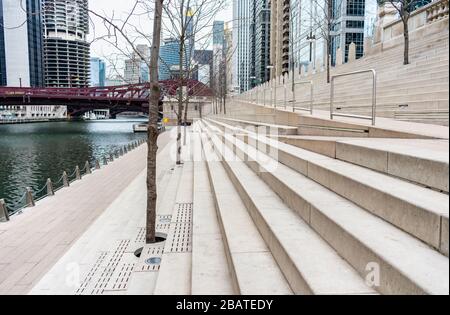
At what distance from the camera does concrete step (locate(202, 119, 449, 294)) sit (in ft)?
7.39

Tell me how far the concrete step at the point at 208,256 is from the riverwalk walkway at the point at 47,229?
9.09ft

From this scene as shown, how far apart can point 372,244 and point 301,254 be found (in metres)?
0.69

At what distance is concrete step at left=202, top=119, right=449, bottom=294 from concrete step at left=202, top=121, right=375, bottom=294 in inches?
3.5

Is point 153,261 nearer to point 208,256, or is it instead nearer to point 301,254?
point 208,256

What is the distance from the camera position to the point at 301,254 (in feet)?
10.5

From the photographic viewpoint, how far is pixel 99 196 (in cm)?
1204

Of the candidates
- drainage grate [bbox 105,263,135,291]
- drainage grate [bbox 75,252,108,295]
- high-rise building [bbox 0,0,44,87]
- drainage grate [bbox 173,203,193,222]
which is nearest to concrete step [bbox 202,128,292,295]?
drainage grate [bbox 173,203,193,222]

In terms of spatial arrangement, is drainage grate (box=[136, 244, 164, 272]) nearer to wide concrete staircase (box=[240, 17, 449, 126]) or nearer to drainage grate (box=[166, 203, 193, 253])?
drainage grate (box=[166, 203, 193, 253])

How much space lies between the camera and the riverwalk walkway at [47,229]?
19.7ft

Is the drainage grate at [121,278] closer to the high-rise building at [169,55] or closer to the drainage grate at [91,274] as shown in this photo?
the drainage grate at [91,274]

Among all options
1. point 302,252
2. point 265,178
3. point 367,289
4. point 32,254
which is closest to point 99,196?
point 32,254

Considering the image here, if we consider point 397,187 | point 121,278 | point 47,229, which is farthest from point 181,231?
point 47,229

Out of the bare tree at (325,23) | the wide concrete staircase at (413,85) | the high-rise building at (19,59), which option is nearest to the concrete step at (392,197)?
the wide concrete staircase at (413,85)
